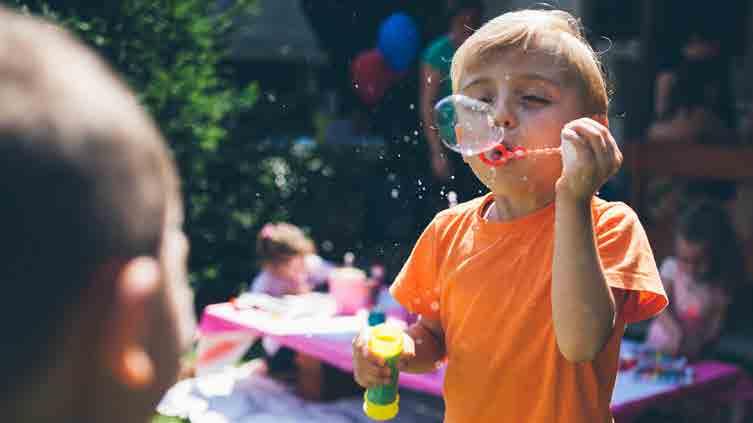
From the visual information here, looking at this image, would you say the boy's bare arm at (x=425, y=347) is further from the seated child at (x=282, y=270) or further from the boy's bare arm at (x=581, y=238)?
the seated child at (x=282, y=270)

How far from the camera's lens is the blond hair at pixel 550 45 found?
1515mm

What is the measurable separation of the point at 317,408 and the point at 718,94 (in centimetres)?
328

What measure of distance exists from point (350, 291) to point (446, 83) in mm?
1694

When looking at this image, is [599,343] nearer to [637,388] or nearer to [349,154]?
[637,388]

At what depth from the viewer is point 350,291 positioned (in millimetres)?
3988

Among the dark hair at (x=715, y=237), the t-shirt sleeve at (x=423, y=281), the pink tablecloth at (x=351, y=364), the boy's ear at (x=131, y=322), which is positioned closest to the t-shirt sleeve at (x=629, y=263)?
the t-shirt sleeve at (x=423, y=281)

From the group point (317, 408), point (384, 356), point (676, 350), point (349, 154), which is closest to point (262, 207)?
point (349, 154)

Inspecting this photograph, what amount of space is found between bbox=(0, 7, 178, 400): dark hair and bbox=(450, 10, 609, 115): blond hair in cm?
96

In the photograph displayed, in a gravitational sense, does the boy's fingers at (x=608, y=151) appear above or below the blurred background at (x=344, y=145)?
above

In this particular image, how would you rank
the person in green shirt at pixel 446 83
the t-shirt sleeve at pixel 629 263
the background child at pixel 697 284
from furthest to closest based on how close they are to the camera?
the background child at pixel 697 284 → the person in green shirt at pixel 446 83 → the t-shirt sleeve at pixel 629 263

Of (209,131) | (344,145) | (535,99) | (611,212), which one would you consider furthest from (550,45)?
(344,145)

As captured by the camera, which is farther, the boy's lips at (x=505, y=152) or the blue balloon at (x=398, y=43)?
the blue balloon at (x=398, y=43)

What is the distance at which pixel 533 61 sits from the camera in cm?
150

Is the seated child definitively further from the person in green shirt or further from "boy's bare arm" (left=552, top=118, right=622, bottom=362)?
"boy's bare arm" (left=552, top=118, right=622, bottom=362)
